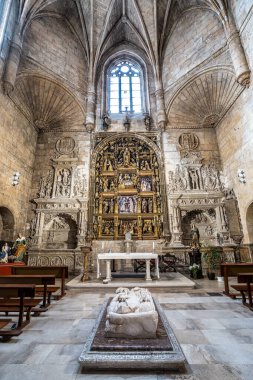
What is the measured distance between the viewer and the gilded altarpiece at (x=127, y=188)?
1230 centimetres

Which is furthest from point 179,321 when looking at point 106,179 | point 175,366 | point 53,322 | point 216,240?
point 106,179

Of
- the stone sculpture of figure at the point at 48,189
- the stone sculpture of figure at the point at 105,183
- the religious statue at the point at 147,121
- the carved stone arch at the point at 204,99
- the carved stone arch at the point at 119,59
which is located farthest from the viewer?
the carved stone arch at the point at 119,59

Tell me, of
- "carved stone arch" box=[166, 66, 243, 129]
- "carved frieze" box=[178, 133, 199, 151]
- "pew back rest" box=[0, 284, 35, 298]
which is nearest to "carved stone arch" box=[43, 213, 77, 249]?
"carved frieze" box=[178, 133, 199, 151]

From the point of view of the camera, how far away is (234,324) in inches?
137

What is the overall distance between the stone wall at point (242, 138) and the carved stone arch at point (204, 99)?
2.89ft

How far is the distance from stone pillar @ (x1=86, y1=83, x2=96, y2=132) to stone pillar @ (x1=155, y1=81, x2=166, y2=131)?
4359 millimetres

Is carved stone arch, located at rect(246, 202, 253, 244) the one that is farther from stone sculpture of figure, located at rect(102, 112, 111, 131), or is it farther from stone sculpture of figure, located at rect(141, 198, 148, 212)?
stone sculpture of figure, located at rect(102, 112, 111, 131)

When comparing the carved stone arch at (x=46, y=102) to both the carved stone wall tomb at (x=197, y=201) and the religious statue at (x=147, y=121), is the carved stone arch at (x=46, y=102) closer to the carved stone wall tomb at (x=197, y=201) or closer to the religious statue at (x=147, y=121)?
the religious statue at (x=147, y=121)

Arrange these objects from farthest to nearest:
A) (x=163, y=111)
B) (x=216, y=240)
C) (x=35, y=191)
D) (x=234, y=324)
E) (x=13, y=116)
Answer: (x=163, y=111)
(x=35, y=191)
(x=216, y=240)
(x=13, y=116)
(x=234, y=324)

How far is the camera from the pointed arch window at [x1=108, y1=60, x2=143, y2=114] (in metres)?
15.5

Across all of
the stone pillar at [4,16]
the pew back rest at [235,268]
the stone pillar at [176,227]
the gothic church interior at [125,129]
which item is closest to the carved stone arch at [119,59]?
the gothic church interior at [125,129]

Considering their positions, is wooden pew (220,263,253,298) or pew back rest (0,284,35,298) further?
wooden pew (220,263,253,298)

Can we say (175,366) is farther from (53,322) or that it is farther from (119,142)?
(119,142)

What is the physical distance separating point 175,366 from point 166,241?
9.88 meters
